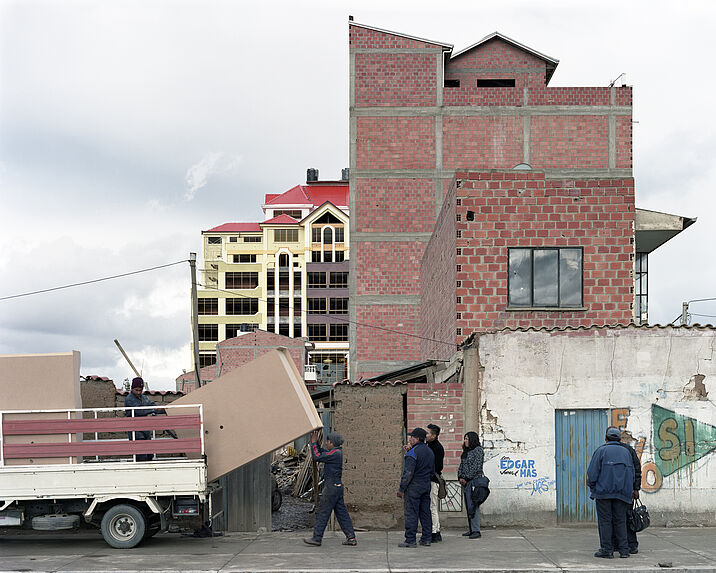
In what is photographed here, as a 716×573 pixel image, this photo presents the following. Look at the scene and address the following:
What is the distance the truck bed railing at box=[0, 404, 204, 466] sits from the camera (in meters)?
12.5

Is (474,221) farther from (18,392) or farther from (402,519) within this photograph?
(18,392)

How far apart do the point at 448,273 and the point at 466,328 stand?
2.10 m

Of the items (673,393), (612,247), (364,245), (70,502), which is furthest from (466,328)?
(364,245)

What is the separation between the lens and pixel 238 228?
106812 millimetres

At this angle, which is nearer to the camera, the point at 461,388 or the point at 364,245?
the point at 461,388

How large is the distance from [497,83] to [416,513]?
91.9 ft

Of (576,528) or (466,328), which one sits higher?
(466,328)

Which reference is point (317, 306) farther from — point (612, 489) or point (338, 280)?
point (612, 489)

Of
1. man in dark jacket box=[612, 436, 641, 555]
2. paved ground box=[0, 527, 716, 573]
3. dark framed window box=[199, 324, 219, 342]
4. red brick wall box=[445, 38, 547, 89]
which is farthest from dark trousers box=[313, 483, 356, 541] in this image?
dark framed window box=[199, 324, 219, 342]

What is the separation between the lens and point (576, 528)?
14.5m

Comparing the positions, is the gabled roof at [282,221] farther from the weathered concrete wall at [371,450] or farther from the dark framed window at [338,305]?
the weathered concrete wall at [371,450]

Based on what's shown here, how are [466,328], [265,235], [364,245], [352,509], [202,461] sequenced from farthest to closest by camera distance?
[265,235]
[364,245]
[466,328]
[352,509]
[202,461]

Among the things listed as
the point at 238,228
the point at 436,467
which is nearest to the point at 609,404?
the point at 436,467

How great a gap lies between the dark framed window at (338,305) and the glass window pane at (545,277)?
77436mm
